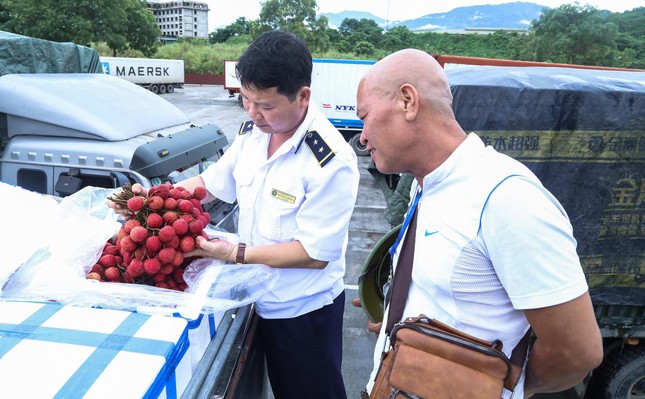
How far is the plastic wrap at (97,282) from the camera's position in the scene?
1536mm

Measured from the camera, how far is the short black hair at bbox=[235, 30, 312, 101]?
5.55ft

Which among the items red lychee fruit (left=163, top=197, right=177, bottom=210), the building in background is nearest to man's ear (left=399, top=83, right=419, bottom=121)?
red lychee fruit (left=163, top=197, right=177, bottom=210)

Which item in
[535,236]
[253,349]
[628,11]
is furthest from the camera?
[628,11]

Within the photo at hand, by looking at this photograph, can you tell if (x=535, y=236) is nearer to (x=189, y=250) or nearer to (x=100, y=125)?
(x=189, y=250)

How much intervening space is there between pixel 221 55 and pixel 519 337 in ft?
154

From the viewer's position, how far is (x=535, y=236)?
110cm

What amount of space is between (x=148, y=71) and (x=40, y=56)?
30.0 metres

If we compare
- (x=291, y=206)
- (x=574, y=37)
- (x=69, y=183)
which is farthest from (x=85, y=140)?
(x=574, y=37)

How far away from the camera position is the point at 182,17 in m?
109

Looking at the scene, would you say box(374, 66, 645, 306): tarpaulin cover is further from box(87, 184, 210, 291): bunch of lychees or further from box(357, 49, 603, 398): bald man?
box(87, 184, 210, 291): bunch of lychees

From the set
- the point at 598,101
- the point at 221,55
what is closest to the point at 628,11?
the point at 221,55

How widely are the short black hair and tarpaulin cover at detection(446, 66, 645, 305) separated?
128 cm

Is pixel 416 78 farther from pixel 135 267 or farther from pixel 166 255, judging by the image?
pixel 135 267

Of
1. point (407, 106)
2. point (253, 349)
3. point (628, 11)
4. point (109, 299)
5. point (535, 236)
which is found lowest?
point (253, 349)
